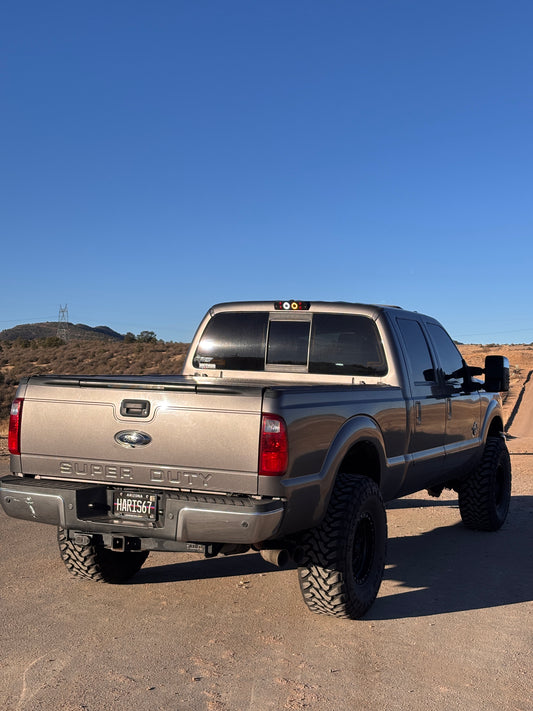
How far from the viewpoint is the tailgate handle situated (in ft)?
14.6

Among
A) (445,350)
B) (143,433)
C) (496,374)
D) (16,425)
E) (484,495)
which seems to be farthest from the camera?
(484,495)

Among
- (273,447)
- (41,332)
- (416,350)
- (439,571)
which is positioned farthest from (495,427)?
(41,332)

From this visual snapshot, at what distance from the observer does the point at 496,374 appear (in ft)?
24.2

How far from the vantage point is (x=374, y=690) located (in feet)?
12.4

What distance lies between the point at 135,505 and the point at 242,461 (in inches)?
28.4

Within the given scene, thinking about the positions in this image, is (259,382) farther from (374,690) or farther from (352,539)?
(374,690)

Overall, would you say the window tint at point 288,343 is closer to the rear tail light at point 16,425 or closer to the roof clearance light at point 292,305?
the roof clearance light at point 292,305

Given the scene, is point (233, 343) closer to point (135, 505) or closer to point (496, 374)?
point (135, 505)

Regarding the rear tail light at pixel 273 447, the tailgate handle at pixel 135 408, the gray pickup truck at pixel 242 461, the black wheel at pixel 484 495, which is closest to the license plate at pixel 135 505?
the gray pickup truck at pixel 242 461

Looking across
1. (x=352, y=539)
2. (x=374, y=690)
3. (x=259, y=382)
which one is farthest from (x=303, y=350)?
(x=374, y=690)

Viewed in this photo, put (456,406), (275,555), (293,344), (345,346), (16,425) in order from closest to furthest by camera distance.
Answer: (275,555) < (16,425) < (345,346) < (293,344) < (456,406)

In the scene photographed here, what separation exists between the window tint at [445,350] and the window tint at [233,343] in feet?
5.26

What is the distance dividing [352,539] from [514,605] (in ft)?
4.40

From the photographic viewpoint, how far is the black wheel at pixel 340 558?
4.71 m
